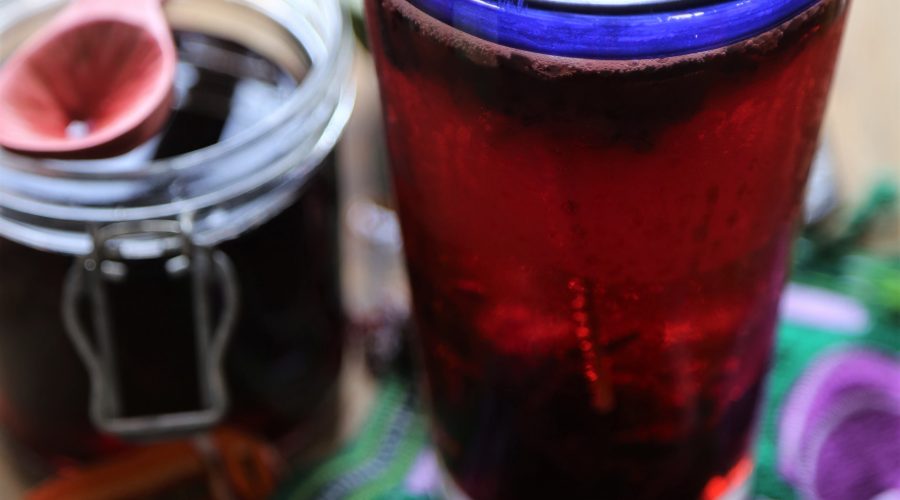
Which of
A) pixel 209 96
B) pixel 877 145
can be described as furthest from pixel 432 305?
pixel 877 145

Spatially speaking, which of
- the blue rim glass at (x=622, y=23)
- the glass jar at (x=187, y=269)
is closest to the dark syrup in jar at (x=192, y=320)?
the glass jar at (x=187, y=269)

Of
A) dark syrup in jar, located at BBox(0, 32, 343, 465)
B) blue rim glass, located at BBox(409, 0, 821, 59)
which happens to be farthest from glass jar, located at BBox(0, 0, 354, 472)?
blue rim glass, located at BBox(409, 0, 821, 59)

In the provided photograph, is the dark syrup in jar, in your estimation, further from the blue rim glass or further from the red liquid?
the blue rim glass

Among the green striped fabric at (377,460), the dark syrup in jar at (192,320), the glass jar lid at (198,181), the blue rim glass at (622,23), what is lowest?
the green striped fabric at (377,460)

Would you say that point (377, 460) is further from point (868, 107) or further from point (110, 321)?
point (868, 107)

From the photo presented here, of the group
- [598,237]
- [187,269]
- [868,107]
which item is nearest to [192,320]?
[187,269]

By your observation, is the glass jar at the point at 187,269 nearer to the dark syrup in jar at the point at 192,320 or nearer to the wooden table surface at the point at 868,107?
the dark syrup in jar at the point at 192,320
